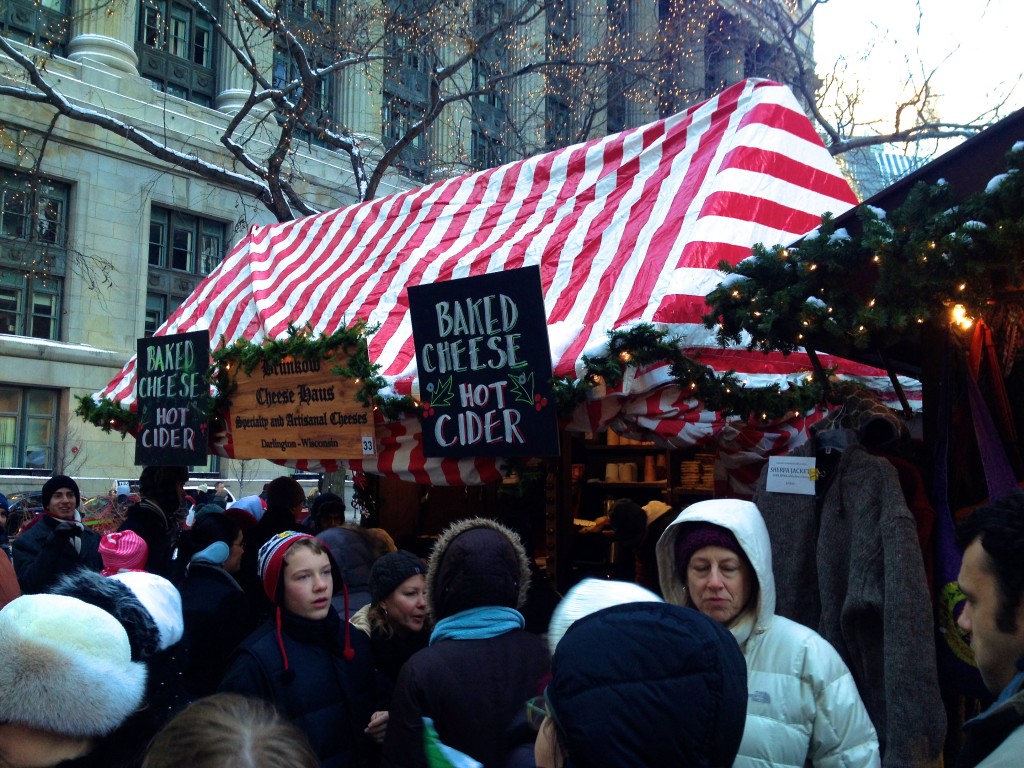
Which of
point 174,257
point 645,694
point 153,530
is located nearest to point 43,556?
point 153,530

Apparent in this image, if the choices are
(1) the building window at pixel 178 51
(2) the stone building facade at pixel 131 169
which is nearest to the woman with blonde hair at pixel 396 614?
(2) the stone building facade at pixel 131 169

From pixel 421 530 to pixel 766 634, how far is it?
6.47m

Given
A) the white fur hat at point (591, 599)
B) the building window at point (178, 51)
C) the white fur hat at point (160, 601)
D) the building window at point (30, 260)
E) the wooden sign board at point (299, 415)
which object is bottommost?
the white fur hat at point (160, 601)

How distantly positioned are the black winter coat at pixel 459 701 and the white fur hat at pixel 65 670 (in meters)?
0.89

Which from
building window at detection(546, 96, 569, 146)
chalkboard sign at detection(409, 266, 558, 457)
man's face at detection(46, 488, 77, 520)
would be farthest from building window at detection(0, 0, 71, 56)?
chalkboard sign at detection(409, 266, 558, 457)

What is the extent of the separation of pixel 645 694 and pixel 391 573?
2733 mm

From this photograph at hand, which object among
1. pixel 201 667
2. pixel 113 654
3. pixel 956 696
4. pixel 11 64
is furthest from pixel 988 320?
pixel 11 64

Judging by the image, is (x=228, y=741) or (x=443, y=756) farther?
(x=443, y=756)

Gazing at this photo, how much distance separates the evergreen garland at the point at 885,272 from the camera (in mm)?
3135

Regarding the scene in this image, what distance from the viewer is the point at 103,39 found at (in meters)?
23.6

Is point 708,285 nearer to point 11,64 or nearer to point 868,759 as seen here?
point 868,759

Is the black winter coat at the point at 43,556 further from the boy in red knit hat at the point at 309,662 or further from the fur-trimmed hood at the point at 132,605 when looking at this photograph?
the fur-trimmed hood at the point at 132,605

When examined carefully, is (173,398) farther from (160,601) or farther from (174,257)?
(174,257)

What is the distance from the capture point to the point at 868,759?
2.53 metres
